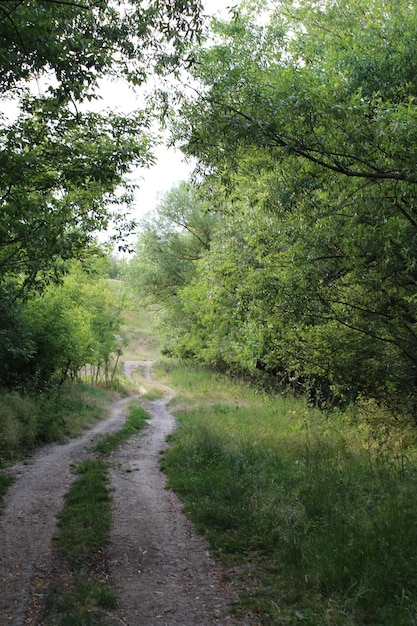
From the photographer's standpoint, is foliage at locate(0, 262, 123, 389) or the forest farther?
foliage at locate(0, 262, 123, 389)

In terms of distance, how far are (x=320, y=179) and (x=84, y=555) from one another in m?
6.48

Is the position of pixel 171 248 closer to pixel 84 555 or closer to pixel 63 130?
pixel 63 130

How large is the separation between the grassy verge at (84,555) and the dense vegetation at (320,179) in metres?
4.73

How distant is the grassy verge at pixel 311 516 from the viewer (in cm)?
472

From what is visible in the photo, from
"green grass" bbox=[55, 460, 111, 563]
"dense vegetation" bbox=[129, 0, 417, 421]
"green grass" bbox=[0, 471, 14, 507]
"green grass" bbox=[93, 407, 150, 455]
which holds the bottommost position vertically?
"green grass" bbox=[0, 471, 14, 507]

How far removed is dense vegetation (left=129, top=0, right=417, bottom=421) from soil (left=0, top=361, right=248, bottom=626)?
4320mm

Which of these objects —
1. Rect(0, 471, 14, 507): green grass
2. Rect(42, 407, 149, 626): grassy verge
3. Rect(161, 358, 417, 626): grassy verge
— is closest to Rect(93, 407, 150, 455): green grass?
Rect(161, 358, 417, 626): grassy verge

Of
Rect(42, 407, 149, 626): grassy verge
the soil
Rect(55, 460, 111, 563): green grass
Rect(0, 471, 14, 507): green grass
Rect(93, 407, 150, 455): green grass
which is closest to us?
Rect(42, 407, 149, 626): grassy verge

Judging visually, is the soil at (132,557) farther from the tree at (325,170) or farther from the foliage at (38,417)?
the tree at (325,170)

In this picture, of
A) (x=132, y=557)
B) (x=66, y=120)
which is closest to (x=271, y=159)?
(x=66, y=120)

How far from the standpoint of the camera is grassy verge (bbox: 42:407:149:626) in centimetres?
464

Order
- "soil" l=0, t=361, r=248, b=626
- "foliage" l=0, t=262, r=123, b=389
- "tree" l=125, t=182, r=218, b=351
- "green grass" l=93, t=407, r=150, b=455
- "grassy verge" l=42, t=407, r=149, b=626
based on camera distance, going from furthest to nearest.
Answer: "tree" l=125, t=182, r=218, b=351, "foliage" l=0, t=262, r=123, b=389, "green grass" l=93, t=407, r=150, b=455, "soil" l=0, t=361, r=248, b=626, "grassy verge" l=42, t=407, r=149, b=626

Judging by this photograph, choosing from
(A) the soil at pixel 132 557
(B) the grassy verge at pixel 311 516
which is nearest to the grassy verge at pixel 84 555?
(A) the soil at pixel 132 557

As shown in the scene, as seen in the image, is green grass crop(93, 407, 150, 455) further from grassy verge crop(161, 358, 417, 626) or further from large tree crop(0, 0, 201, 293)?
→ large tree crop(0, 0, 201, 293)
